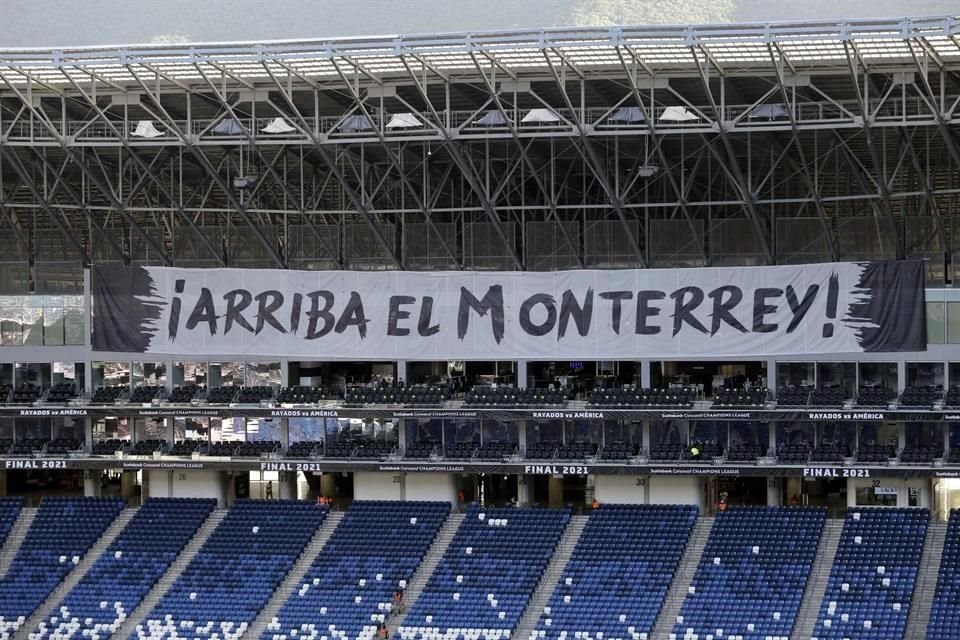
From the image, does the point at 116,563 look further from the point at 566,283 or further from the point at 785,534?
the point at 785,534

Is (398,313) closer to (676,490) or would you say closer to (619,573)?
(676,490)

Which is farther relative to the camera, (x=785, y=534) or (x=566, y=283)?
(x=566, y=283)

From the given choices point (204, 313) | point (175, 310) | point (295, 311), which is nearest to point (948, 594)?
point (295, 311)

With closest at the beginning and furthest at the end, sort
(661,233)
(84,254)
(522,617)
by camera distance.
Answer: (522,617), (661,233), (84,254)

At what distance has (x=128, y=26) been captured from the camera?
4321 inches

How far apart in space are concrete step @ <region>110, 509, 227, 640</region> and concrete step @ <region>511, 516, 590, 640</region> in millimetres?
13505

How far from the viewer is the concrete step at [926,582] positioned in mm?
47094

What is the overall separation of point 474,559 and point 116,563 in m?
13.7

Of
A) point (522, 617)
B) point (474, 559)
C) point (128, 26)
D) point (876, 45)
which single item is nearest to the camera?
point (876, 45)

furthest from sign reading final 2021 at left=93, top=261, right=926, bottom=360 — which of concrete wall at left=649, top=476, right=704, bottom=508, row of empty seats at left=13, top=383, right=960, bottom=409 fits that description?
concrete wall at left=649, top=476, right=704, bottom=508

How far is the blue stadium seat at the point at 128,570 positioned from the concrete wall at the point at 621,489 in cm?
1552

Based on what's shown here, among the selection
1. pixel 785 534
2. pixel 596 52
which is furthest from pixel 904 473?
pixel 596 52

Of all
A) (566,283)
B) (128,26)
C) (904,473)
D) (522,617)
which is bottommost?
(522,617)

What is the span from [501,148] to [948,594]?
869 inches
